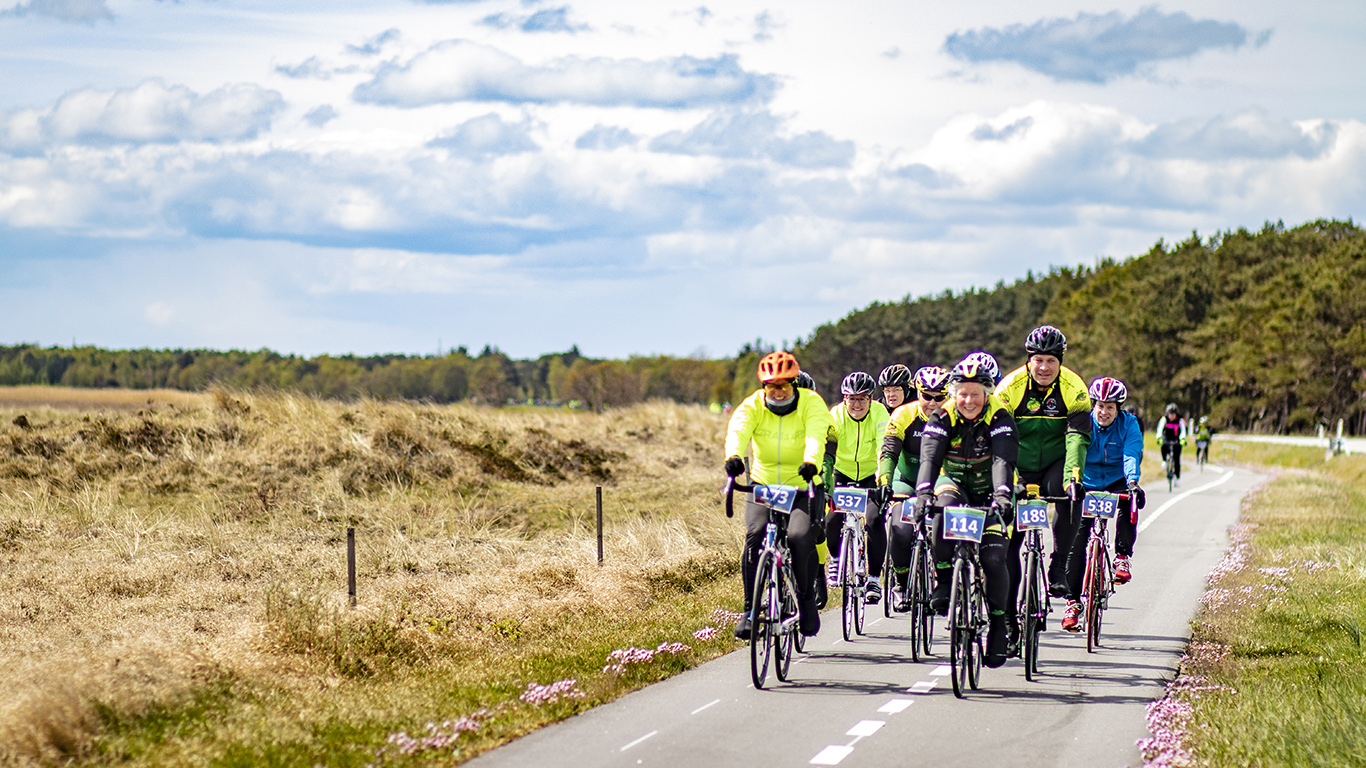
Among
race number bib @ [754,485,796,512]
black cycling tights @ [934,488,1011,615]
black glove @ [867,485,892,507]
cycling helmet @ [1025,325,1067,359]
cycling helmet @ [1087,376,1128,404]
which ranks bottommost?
black cycling tights @ [934,488,1011,615]

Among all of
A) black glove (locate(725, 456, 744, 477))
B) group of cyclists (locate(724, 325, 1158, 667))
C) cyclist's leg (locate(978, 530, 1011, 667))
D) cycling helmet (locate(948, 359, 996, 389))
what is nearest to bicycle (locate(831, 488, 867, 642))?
group of cyclists (locate(724, 325, 1158, 667))

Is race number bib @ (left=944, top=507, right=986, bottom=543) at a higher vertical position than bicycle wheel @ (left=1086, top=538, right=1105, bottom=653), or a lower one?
higher

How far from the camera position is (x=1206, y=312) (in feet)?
293

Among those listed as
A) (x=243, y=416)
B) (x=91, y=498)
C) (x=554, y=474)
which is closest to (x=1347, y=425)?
(x=554, y=474)

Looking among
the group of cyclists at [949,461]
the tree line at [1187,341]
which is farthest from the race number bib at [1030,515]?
the tree line at [1187,341]

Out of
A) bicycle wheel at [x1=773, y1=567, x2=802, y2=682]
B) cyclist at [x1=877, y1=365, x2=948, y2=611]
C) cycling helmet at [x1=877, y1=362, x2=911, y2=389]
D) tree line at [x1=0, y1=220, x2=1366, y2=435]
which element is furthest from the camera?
tree line at [x1=0, y1=220, x2=1366, y2=435]

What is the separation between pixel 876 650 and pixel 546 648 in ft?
8.39

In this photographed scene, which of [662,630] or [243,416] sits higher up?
[243,416]

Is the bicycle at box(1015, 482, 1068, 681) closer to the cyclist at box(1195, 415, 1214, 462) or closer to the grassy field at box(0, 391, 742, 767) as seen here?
the grassy field at box(0, 391, 742, 767)

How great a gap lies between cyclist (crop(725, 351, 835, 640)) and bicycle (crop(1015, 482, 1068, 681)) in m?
1.43

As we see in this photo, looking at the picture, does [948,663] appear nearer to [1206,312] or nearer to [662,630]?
[662,630]

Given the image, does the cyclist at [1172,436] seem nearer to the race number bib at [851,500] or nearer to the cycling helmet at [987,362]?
the race number bib at [851,500]

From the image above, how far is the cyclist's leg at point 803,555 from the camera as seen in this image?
8.07m

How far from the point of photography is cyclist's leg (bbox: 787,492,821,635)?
807 cm
